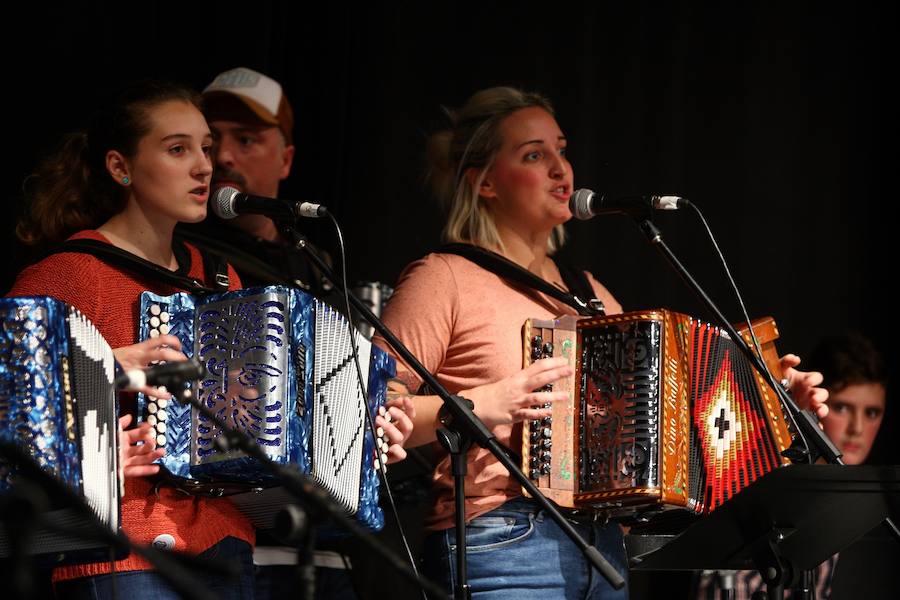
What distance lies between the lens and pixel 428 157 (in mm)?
3400

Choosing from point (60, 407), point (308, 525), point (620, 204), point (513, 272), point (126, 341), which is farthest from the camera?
point (513, 272)

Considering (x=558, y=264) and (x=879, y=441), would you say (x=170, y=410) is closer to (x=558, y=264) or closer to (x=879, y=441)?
(x=558, y=264)

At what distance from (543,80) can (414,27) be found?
0.51 m

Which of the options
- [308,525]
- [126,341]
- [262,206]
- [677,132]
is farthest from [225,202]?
[677,132]

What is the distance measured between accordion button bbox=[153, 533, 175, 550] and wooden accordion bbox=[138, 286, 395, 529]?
102 mm

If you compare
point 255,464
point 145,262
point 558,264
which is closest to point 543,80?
point 558,264

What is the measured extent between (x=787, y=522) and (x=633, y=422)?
0.38m

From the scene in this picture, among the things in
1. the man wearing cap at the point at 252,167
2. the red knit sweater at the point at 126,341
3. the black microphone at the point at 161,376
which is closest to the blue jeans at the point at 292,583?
the man wearing cap at the point at 252,167

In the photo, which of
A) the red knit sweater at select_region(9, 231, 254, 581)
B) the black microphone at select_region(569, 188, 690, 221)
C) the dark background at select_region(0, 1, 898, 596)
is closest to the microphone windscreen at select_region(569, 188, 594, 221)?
the black microphone at select_region(569, 188, 690, 221)

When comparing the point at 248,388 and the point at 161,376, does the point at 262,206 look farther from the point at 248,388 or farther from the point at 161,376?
the point at 161,376

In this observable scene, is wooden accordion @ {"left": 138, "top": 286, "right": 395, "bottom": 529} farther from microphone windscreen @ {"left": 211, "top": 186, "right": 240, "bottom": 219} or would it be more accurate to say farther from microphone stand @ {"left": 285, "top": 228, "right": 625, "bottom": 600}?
microphone windscreen @ {"left": 211, "top": 186, "right": 240, "bottom": 219}

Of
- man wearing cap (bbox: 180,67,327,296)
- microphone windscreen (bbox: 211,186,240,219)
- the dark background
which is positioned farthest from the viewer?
the dark background

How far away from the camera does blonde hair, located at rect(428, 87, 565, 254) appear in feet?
10.4

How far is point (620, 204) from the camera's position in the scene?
110 inches
